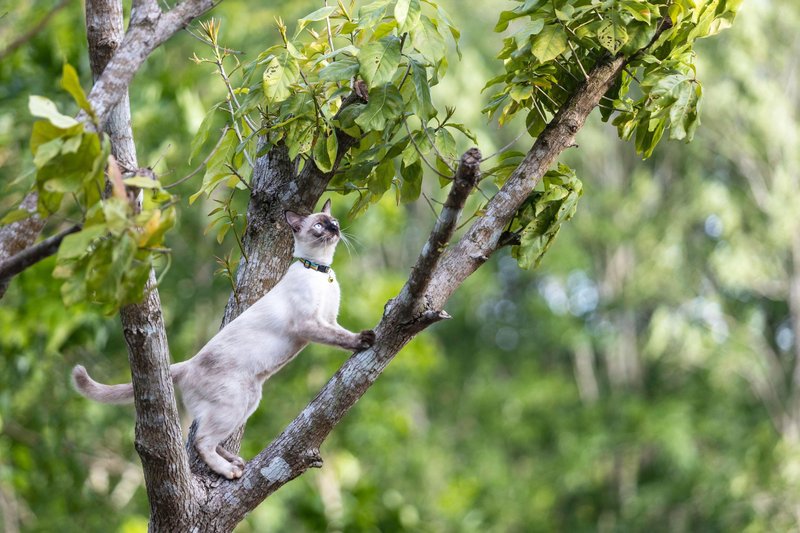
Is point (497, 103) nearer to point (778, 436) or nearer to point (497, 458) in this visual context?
point (778, 436)

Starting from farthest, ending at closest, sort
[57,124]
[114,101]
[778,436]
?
[778,436] → [114,101] → [57,124]

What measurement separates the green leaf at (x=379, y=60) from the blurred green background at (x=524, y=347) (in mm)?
3648

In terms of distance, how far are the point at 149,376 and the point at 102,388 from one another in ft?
2.39

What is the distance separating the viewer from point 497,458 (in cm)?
1811

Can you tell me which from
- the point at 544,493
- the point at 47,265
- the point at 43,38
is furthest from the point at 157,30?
the point at 544,493

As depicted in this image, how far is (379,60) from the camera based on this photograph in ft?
9.02

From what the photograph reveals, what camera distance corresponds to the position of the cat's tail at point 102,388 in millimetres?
3260

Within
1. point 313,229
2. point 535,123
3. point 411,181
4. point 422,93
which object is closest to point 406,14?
point 422,93

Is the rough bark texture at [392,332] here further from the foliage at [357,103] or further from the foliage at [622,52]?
the foliage at [357,103]

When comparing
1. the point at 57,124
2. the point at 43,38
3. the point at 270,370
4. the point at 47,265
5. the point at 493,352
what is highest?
the point at 57,124

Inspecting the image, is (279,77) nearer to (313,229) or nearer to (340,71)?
(340,71)

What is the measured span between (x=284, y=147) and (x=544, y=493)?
14.9 m

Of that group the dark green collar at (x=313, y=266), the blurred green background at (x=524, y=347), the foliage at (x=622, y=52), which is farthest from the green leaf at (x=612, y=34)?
the blurred green background at (x=524, y=347)

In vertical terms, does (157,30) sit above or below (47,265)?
above
